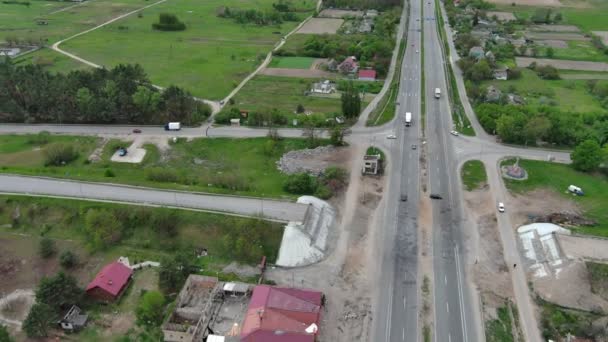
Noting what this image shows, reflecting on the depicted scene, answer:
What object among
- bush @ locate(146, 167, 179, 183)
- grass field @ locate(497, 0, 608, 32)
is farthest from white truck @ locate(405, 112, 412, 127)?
grass field @ locate(497, 0, 608, 32)

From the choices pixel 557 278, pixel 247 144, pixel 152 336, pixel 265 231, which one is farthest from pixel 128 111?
pixel 557 278

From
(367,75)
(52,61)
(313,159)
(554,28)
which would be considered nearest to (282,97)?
(367,75)

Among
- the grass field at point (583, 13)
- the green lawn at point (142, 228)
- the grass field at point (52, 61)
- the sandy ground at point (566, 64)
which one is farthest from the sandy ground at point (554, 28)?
the grass field at point (52, 61)

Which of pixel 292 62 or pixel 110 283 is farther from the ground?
pixel 292 62

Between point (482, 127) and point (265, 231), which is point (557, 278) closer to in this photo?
point (265, 231)

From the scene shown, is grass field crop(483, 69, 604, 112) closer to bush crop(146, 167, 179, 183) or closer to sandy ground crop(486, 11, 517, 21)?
sandy ground crop(486, 11, 517, 21)

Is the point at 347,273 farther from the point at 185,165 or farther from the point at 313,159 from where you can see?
the point at 185,165
